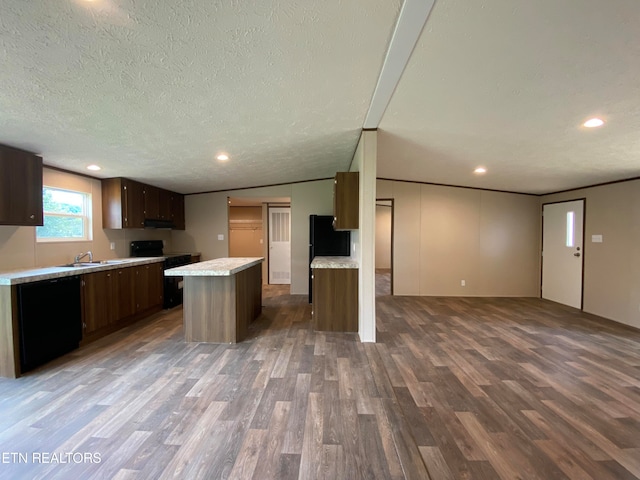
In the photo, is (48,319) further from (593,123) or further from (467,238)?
(467,238)

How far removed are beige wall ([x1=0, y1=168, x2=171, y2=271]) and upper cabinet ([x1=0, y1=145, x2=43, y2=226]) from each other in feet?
1.18

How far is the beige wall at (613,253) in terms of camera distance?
394cm

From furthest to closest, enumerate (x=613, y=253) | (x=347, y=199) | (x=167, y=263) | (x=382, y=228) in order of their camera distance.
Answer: (x=382, y=228) → (x=167, y=263) → (x=613, y=253) → (x=347, y=199)

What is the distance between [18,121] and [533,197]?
7818 mm

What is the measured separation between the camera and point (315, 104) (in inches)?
93.0

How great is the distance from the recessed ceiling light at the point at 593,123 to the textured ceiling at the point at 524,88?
0.16 ft

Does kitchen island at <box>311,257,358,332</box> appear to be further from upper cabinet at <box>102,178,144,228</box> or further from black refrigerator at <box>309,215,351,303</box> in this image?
upper cabinet at <box>102,178,144,228</box>

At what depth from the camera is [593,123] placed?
2438 mm

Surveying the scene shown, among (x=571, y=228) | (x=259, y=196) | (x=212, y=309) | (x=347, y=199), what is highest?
(x=259, y=196)

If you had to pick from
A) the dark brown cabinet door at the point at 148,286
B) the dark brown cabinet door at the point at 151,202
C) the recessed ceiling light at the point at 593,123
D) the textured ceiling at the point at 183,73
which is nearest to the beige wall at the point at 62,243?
the dark brown cabinet door at the point at 151,202

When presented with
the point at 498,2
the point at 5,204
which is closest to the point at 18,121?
the point at 5,204

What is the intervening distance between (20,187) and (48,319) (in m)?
1.44

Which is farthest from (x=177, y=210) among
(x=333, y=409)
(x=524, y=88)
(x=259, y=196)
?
(x=524, y=88)

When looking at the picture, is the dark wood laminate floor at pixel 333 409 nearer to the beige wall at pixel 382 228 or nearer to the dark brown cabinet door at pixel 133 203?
Result: the dark brown cabinet door at pixel 133 203
